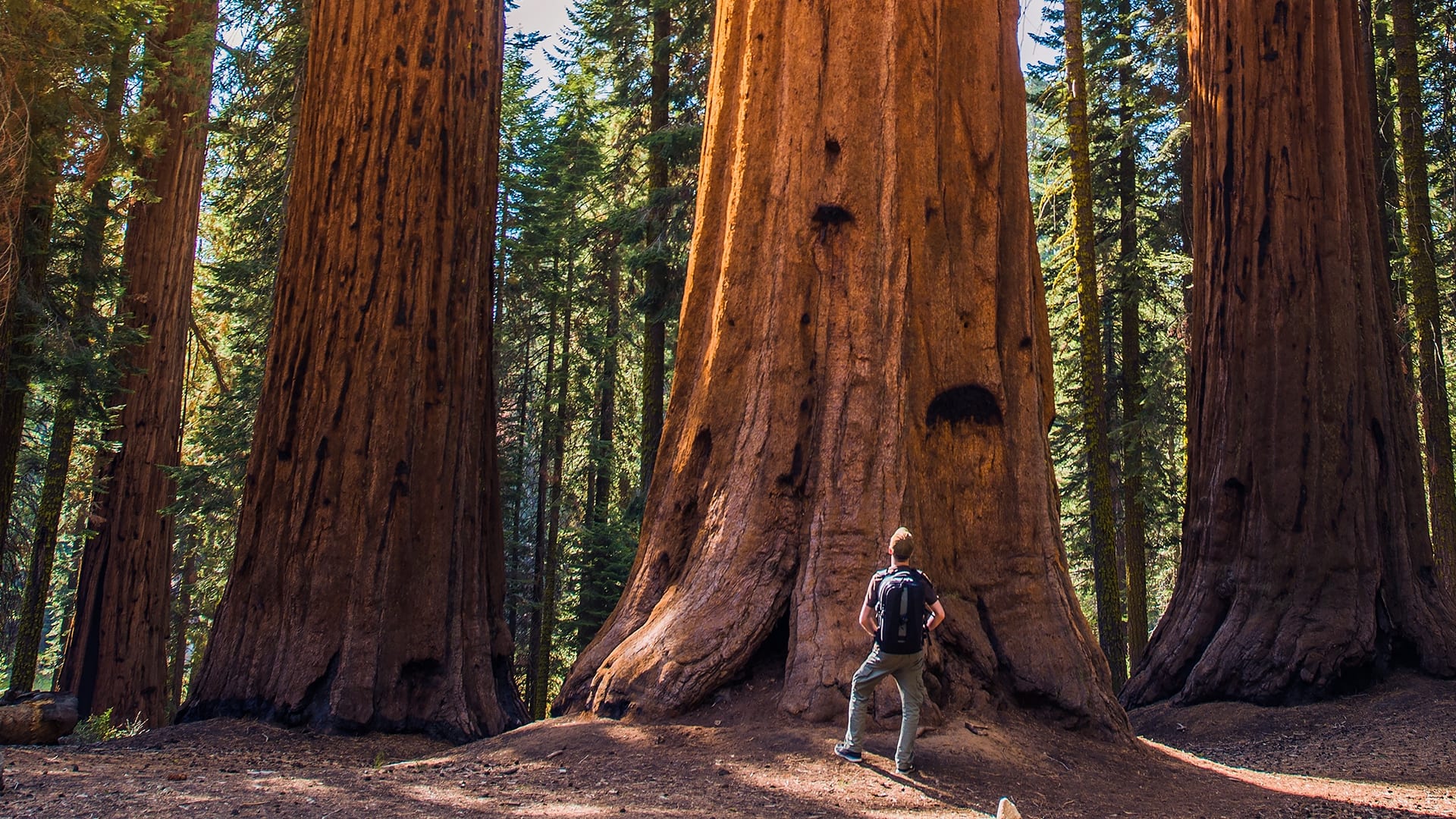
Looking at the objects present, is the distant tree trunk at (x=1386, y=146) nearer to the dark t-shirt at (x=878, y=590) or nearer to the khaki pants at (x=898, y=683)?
the dark t-shirt at (x=878, y=590)

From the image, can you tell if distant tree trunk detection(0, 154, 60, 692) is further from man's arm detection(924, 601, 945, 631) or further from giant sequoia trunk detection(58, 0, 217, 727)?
man's arm detection(924, 601, 945, 631)

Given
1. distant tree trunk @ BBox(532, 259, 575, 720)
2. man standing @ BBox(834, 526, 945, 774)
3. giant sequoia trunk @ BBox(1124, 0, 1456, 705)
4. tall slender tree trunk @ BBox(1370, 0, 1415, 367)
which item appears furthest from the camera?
distant tree trunk @ BBox(532, 259, 575, 720)

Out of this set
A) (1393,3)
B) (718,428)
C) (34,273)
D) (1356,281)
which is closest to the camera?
(718,428)

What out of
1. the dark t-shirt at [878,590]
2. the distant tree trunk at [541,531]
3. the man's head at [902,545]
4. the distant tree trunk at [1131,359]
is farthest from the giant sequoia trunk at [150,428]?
the distant tree trunk at [1131,359]

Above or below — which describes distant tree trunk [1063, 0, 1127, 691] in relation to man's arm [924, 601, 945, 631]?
above

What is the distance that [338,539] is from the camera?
7625 millimetres

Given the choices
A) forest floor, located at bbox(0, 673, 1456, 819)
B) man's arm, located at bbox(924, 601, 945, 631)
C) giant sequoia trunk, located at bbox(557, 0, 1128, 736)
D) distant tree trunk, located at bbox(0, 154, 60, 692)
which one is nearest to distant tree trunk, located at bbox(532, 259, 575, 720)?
distant tree trunk, located at bbox(0, 154, 60, 692)

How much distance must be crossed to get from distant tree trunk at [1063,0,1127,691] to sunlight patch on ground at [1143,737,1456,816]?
276 inches

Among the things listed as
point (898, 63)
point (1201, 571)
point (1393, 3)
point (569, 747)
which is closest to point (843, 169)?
point (898, 63)

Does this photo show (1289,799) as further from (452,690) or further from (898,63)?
(452,690)

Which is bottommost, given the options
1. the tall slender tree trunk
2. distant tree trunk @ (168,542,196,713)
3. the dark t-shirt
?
distant tree trunk @ (168,542,196,713)

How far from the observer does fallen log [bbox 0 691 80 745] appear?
6734 mm

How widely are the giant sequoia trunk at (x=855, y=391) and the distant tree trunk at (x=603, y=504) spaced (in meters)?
6.67

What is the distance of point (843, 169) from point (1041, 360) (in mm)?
1836
